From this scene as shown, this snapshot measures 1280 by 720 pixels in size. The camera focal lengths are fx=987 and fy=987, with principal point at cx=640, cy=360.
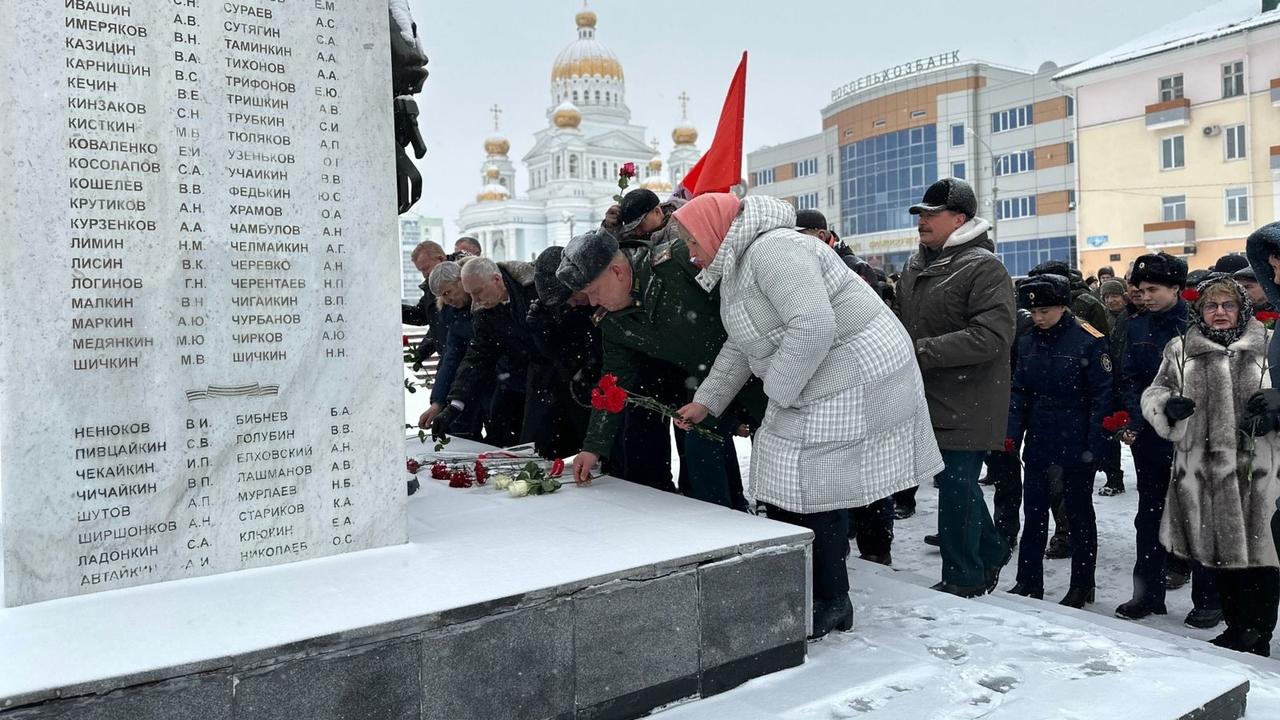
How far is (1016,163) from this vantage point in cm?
3803

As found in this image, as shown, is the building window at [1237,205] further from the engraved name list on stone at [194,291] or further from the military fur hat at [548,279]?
the engraved name list on stone at [194,291]

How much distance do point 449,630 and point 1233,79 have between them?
29818mm

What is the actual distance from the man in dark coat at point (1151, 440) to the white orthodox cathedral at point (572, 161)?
210 feet

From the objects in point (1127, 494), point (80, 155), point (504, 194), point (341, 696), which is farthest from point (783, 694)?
point (504, 194)

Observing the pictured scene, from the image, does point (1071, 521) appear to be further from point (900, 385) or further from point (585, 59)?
point (585, 59)

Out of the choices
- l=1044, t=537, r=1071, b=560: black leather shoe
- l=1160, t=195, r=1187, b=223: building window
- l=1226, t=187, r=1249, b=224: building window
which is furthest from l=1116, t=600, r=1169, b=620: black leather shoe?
l=1160, t=195, r=1187, b=223: building window

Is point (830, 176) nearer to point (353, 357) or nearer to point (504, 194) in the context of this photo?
point (504, 194)

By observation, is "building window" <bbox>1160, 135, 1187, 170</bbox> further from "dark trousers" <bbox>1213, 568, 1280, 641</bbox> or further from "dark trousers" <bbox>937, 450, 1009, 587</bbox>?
"dark trousers" <bbox>937, 450, 1009, 587</bbox>

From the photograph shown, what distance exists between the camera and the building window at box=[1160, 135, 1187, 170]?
27750 mm

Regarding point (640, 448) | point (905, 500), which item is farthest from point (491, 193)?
point (640, 448)

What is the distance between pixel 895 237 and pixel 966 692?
133 ft

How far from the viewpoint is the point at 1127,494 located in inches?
266

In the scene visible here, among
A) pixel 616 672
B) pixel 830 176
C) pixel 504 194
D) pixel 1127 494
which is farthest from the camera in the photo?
pixel 504 194

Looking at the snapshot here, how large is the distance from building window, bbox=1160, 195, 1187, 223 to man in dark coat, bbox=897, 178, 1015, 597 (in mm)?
27170
